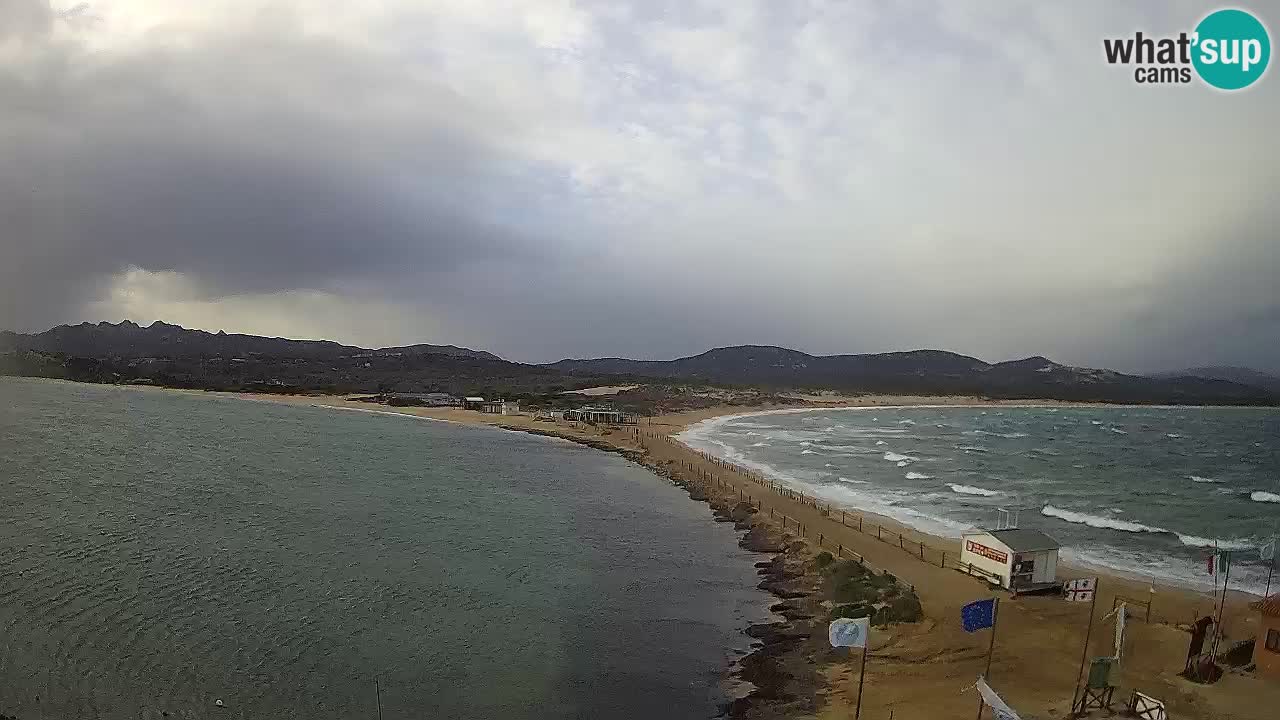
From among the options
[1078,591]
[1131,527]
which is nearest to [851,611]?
[1078,591]

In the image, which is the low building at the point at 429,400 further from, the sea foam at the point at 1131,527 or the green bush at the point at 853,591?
the green bush at the point at 853,591

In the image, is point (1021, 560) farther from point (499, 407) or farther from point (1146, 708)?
point (499, 407)

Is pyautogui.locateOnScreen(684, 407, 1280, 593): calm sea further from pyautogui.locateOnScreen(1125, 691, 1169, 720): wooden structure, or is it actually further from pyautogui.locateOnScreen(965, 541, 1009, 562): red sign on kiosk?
pyautogui.locateOnScreen(1125, 691, 1169, 720): wooden structure

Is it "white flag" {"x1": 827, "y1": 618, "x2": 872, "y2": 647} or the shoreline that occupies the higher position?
"white flag" {"x1": 827, "y1": 618, "x2": 872, "y2": 647}

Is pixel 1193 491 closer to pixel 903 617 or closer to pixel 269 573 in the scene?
pixel 903 617

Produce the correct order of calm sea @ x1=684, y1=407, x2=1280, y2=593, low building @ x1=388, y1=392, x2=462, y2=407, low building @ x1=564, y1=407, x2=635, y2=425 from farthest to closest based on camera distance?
low building @ x1=388, y1=392, x2=462, y2=407 < low building @ x1=564, y1=407, x2=635, y2=425 < calm sea @ x1=684, y1=407, x2=1280, y2=593

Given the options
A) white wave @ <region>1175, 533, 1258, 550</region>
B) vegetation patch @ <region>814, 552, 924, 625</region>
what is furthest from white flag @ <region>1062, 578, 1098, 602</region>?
white wave @ <region>1175, 533, 1258, 550</region>

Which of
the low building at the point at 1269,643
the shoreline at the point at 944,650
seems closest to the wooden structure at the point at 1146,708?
the shoreline at the point at 944,650
